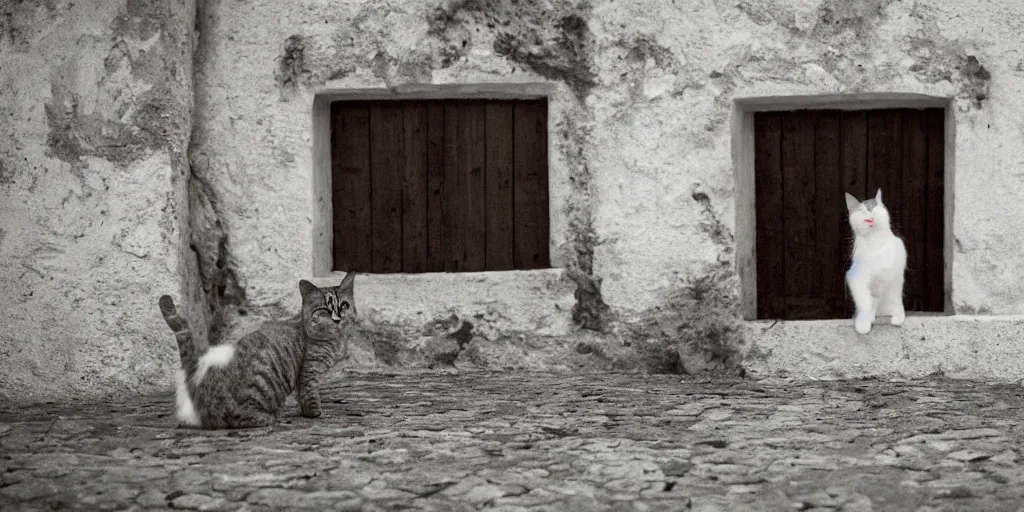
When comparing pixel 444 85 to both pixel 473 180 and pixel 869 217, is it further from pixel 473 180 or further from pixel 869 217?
pixel 869 217

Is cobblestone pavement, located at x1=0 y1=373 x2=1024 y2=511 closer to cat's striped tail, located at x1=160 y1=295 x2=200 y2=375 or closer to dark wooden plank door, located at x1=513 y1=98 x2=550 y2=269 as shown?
cat's striped tail, located at x1=160 y1=295 x2=200 y2=375

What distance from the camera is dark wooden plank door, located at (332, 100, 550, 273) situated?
240 inches

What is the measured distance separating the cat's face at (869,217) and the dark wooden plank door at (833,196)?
489 millimetres

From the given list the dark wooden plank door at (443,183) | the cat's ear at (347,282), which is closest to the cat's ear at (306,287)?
the cat's ear at (347,282)

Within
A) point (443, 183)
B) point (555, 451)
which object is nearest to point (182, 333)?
point (555, 451)

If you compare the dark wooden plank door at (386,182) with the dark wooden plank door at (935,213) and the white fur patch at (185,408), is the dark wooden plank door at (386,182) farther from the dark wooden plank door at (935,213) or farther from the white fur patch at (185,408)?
the dark wooden plank door at (935,213)

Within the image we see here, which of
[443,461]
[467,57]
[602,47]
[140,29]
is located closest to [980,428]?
[443,461]

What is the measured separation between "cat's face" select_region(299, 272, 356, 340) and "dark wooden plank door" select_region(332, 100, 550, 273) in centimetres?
130

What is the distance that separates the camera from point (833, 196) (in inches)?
238

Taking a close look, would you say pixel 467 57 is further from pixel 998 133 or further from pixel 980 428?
pixel 980 428

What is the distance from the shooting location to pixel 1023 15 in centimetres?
555

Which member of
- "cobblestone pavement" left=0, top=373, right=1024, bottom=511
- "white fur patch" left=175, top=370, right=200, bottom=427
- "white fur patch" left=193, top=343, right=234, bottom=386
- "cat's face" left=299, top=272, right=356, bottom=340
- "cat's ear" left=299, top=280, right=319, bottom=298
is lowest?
"cobblestone pavement" left=0, top=373, right=1024, bottom=511

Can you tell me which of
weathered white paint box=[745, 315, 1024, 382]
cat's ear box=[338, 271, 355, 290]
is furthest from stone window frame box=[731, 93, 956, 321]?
cat's ear box=[338, 271, 355, 290]

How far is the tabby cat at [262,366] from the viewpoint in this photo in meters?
Answer: 4.57
